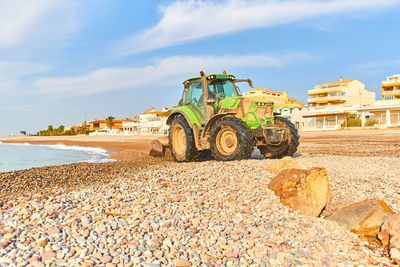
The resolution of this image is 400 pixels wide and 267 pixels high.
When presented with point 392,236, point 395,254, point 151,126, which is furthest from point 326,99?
point 395,254

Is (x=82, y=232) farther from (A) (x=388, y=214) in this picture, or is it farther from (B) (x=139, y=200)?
(A) (x=388, y=214)

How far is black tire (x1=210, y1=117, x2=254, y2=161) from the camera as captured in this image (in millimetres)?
7883

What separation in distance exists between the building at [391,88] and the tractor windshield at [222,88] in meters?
66.3

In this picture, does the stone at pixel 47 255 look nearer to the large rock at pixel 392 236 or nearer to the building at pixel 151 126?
the large rock at pixel 392 236

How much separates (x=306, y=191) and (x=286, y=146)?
4.12 metres

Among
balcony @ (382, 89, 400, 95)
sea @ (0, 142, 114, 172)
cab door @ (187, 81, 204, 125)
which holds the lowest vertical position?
sea @ (0, 142, 114, 172)

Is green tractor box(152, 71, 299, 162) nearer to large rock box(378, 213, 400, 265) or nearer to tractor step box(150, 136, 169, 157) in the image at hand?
tractor step box(150, 136, 169, 157)

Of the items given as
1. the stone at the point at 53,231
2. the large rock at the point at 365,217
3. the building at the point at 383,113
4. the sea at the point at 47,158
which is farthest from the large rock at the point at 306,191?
the building at the point at 383,113

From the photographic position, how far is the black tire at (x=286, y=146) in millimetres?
8742

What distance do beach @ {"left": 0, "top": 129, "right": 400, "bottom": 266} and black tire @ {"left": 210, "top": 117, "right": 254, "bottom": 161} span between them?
65.2 inches

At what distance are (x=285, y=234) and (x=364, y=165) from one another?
198 inches

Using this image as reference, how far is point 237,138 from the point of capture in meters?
8.06

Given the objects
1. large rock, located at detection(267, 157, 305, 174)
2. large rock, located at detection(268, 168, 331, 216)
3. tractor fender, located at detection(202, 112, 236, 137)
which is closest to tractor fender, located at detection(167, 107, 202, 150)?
tractor fender, located at detection(202, 112, 236, 137)

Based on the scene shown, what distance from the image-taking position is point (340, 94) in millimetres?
65688
